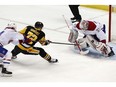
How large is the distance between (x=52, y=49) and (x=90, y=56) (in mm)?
464

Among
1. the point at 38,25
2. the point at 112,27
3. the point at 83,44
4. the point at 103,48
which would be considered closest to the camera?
the point at 38,25

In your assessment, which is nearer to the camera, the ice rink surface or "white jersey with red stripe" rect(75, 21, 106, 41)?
the ice rink surface

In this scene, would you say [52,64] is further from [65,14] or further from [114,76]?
[65,14]

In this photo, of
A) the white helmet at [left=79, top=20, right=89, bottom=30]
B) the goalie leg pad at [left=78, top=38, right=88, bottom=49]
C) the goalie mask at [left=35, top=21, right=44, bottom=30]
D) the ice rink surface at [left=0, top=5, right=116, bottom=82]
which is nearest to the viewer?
Result: the ice rink surface at [left=0, top=5, right=116, bottom=82]

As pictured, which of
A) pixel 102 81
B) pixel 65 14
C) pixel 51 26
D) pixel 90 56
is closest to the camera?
pixel 102 81

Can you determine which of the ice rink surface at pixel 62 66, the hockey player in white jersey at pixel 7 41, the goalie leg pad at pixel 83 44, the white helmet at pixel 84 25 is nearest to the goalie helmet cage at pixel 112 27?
the ice rink surface at pixel 62 66

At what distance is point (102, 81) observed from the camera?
3.48m

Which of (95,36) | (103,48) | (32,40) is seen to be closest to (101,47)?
(103,48)

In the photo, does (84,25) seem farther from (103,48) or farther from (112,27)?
(112,27)

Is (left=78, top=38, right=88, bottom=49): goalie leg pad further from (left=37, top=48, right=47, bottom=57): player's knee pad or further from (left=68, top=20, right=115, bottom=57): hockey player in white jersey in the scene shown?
(left=37, top=48, right=47, bottom=57): player's knee pad

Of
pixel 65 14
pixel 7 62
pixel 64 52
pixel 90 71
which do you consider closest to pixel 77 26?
pixel 64 52

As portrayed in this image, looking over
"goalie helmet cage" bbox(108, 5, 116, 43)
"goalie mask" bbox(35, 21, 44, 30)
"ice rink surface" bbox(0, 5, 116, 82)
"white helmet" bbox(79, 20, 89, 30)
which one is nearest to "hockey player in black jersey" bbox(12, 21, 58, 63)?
"goalie mask" bbox(35, 21, 44, 30)

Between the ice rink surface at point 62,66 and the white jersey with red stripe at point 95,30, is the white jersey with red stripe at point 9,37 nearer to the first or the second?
the ice rink surface at point 62,66

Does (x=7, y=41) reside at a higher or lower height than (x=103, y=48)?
higher
